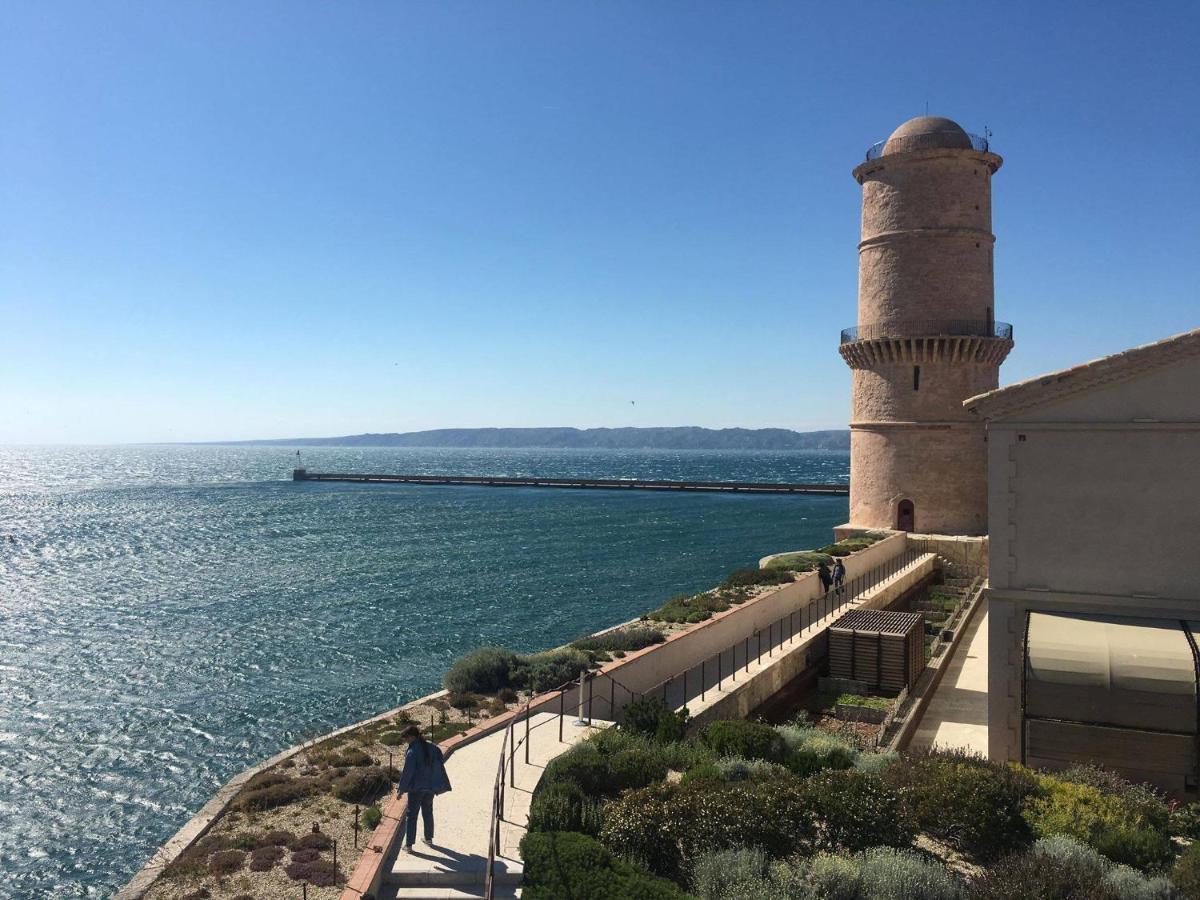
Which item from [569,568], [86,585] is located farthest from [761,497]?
[86,585]

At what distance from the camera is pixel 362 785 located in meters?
12.6

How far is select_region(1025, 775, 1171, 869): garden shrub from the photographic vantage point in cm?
776

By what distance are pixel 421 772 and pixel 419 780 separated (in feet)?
0.29

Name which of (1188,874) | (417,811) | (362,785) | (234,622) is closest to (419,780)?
(417,811)

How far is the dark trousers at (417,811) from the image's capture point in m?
8.73

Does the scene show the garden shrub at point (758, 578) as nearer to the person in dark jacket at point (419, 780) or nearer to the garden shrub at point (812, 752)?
the garden shrub at point (812, 752)

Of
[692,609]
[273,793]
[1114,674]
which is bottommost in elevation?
[273,793]

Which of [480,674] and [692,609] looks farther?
[692,609]

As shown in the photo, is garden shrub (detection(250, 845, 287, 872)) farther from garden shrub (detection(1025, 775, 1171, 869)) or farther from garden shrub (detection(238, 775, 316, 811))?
garden shrub (detection(1025, 775, 1171, 869))

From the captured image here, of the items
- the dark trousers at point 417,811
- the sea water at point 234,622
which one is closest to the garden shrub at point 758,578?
the sea water at point 234,622

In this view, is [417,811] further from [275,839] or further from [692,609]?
[692,609]

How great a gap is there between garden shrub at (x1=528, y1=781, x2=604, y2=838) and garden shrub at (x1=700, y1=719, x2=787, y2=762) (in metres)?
3.11

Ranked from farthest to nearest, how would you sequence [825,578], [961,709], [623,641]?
1. [825,578]
2. [623,641]
3. [961,709]

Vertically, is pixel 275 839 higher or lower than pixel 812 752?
lower
